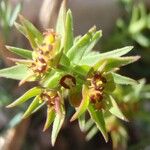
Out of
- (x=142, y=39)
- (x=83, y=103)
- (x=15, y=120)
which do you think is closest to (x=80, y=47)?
(x=83, y=103)

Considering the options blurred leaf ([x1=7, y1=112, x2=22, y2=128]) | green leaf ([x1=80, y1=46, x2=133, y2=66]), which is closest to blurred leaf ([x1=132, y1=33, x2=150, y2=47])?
blurred leaf ([x1=7, y1=112, x2=22, y2=128])

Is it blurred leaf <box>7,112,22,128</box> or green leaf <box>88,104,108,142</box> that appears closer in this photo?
green leaf <box>88,104,108,142</box>

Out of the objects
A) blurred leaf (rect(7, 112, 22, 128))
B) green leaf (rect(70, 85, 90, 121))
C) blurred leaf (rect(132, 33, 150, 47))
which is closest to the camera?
green leaf (rect(70, 85, 90, 121))

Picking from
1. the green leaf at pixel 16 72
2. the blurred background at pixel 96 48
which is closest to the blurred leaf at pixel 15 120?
the blurred background at pixel 96 48

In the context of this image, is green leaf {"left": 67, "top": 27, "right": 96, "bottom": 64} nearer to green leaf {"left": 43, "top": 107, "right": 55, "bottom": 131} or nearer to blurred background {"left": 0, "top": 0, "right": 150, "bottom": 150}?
green leaf {"left": 43, "top": 107, "right": 55, "bottom": 131}

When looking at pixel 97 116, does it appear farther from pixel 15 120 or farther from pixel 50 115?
pixel 15 120

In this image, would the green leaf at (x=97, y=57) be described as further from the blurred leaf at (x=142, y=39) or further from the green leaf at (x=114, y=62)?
the blurred leaf at (x=142, y=39)

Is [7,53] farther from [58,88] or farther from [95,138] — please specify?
[95,138]
